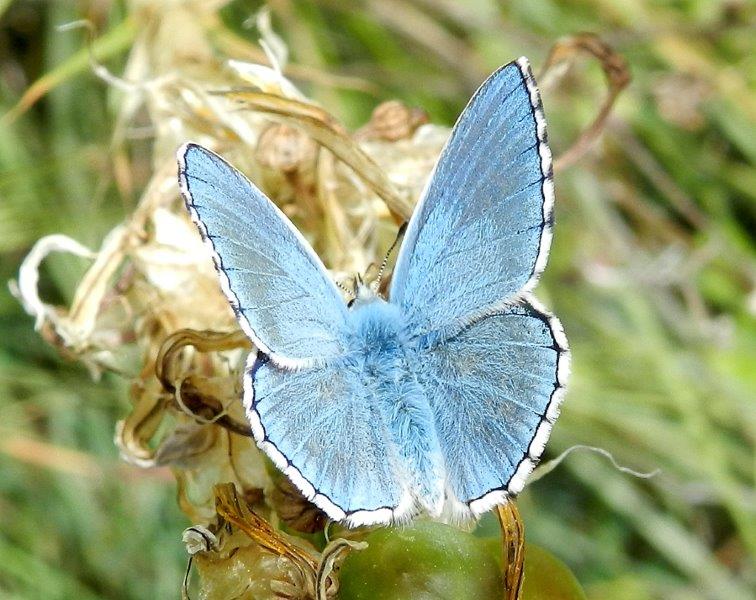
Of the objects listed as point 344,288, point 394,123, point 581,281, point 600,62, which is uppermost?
point 600,62

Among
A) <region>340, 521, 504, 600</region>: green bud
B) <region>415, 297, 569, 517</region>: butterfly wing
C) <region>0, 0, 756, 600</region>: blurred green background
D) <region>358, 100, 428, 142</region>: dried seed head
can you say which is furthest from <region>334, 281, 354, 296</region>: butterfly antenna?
<region>0, 0, 756, 600</region>: blurred green background

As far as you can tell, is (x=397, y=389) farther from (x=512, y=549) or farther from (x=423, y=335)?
(x=512, y=549)

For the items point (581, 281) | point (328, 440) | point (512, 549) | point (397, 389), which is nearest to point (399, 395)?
point (397, 389)

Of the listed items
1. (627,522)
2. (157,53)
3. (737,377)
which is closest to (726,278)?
(737,377)

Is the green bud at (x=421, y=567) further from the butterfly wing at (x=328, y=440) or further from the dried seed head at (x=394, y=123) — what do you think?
the dried seed head at (x=394, y=123)

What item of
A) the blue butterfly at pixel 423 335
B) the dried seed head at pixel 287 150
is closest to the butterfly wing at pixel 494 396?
Result: the blue butterfly at pixel 423 335

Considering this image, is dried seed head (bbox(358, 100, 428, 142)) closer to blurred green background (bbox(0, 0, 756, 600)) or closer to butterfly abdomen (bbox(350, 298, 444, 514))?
butterfly abdomen (bbox(350, 298, 444, 514))
